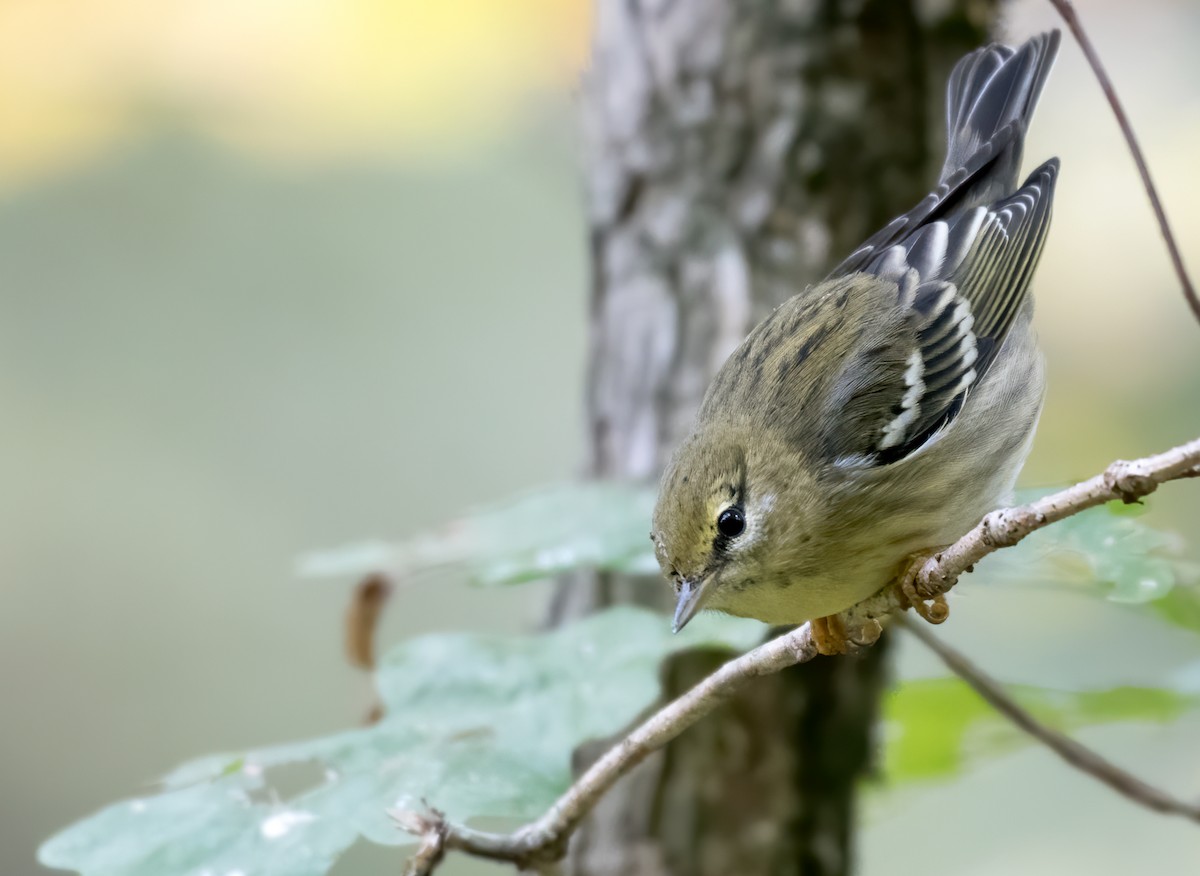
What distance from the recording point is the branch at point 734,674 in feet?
3.83

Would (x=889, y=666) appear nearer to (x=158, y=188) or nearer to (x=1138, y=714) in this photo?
(x=1138, y=714)

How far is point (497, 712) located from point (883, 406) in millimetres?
863

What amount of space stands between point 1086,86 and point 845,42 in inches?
79.5

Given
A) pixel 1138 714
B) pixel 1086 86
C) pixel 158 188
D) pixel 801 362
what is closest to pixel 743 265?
pixel 801 362

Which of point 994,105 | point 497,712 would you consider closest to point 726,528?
point 497,712

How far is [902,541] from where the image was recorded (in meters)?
1.82

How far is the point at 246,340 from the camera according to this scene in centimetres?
559

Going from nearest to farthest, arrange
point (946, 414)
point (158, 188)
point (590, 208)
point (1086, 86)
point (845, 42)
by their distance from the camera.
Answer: point (946, 414), point (845, 42), point (590, 208), point (1086, 86), point (158, 188)

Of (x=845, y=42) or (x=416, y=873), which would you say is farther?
(x=845, y=42)

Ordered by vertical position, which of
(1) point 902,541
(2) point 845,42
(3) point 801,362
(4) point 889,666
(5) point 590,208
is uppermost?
(2) point 845,42

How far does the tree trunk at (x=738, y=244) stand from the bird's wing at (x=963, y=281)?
523 mm

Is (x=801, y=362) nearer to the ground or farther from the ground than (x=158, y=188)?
nearer to the ground

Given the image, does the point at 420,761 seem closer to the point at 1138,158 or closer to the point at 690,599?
the point at 690,599

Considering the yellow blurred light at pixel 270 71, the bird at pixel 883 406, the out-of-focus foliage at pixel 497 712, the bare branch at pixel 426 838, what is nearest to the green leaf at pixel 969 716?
the out-of-focus foliage at pixel 497 712
